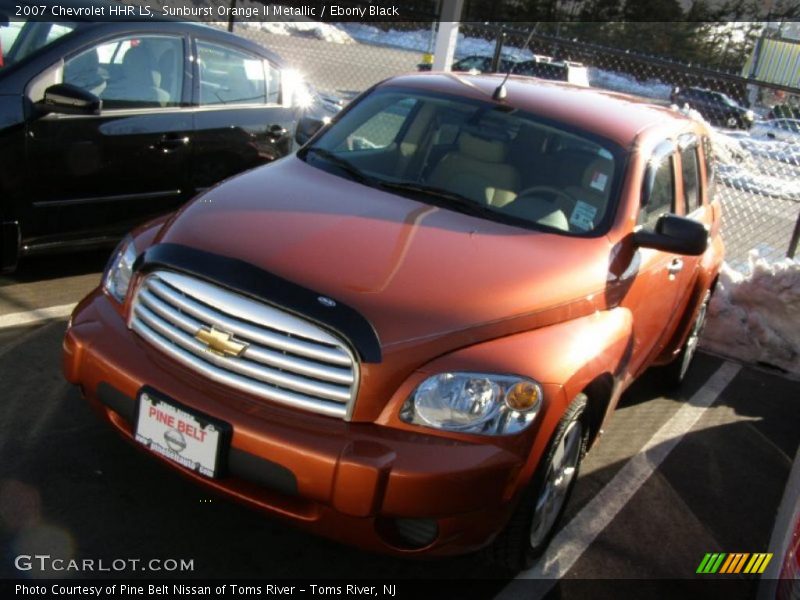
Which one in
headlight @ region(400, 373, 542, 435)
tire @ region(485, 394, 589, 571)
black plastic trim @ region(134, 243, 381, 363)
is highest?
black plastic trim @ region(134, 243, 381, 363)

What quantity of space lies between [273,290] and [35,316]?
2.46 metres

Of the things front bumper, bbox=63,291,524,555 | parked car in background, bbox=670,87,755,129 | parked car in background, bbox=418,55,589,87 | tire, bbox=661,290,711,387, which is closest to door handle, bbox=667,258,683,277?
tire, bbox=661,290,711,387

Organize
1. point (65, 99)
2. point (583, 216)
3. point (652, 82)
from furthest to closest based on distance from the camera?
point (652, 82)
point (65, 99)
point (583, 216)

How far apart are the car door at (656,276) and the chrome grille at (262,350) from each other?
1474 millimetres

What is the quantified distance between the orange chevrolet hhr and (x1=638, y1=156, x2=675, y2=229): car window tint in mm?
141

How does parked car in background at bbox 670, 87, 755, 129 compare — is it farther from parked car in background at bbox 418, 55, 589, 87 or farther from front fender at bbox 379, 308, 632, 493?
front fender at bbox 379, 308, 632, 493

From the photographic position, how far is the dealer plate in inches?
108

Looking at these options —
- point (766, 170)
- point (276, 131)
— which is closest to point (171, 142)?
point (276, 131)

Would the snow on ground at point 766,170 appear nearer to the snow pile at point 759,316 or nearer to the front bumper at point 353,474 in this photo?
the snow pile at point 759,316

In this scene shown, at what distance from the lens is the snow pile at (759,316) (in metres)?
6.57

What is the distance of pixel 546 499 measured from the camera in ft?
10.6

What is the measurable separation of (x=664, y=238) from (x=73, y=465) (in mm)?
2587

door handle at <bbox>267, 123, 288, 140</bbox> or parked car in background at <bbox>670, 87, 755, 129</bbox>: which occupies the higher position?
door handle at <bbox>267, 123, 288, 140</bbox>

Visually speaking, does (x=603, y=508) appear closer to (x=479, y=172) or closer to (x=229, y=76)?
(x=479, y=172)
